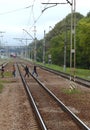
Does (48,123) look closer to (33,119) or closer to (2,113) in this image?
(33,119)

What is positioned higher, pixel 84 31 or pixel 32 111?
pixel 84 31

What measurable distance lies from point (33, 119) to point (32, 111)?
296 cm

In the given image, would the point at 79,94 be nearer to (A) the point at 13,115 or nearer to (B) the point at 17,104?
(B) the point at 17,104

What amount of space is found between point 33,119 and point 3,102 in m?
8.23

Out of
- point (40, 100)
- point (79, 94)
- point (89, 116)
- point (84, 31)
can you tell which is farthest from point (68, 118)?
point (84, 31)

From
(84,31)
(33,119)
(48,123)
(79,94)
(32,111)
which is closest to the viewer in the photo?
(48,123)

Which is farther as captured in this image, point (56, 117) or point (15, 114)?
point (15, 114)

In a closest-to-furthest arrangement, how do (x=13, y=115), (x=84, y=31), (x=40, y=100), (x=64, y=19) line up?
(x=13, y=115), (x=40, y=100), (x=84, y=31), (x=64, y=19)

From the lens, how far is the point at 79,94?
33.4 metres

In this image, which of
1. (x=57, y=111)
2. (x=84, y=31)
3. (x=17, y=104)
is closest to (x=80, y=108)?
(x=57, y=111)

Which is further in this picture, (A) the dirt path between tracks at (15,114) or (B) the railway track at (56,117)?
(A) the dirt path between tracks at (15,114)

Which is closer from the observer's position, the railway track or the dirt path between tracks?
the railway track

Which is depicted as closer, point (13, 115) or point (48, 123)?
point (48, 123)

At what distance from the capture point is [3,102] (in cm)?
2794
